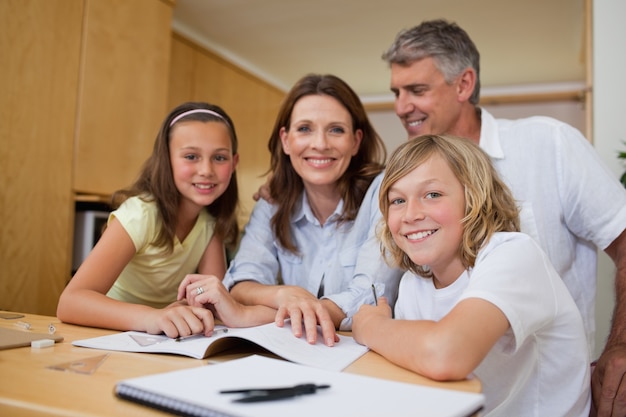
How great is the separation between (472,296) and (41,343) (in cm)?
72

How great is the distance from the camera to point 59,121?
10.3ft

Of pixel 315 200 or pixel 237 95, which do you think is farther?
pixel 237 95

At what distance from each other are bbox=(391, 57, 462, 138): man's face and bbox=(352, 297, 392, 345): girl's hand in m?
1.02

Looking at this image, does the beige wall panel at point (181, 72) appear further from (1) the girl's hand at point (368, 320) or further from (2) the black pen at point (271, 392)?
(2) the black pen at point (271, 392)

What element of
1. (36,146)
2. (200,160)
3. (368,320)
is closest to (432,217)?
(368,320)

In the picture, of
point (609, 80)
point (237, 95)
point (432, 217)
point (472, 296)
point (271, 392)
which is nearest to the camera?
point (271, 392)

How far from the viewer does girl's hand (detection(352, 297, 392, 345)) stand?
39.0 inches

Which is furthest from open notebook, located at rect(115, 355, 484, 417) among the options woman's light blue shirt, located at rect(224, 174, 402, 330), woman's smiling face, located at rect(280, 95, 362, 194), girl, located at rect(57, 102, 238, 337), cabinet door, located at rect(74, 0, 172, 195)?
cabinet door, located at rect(74, 0, 172, 195)

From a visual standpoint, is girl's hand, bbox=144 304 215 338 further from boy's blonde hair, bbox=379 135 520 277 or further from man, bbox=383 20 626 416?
man, bbox=383 20 626 416

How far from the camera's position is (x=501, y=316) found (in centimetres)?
85

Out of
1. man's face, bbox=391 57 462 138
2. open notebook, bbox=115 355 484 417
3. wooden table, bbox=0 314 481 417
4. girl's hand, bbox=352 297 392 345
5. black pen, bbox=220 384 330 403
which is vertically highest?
man's face, bbox=391 57 462 138

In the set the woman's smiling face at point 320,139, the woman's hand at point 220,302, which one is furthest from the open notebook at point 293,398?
the woman's smiling face at point 320,139

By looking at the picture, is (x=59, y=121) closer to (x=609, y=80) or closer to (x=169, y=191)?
(x=169, y=191)

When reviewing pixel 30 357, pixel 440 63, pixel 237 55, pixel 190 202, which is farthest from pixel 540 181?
pixel 237 55
